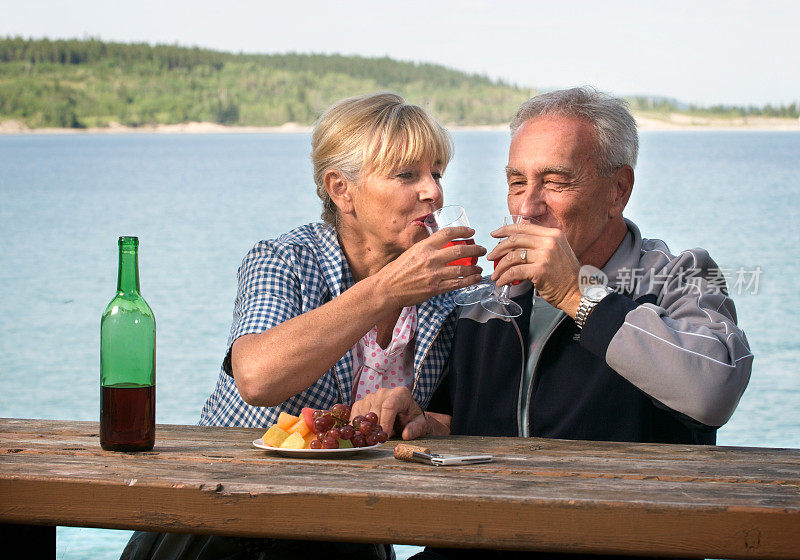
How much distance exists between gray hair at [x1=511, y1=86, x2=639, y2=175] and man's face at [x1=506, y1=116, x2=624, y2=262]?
2 cm

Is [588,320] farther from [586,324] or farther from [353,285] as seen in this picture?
[353,285]

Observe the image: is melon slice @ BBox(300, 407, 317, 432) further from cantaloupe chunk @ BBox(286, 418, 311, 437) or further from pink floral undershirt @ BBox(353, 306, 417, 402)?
pink floral undershirt @ BBox(353, 306, 417, 402)

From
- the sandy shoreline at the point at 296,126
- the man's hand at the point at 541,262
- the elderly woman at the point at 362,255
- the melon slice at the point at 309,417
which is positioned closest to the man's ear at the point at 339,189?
the elderly woman at the point at 362,255

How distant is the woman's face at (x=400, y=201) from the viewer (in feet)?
8.71

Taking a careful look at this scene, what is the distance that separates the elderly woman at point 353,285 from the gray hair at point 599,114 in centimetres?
28

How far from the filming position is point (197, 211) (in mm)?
28672

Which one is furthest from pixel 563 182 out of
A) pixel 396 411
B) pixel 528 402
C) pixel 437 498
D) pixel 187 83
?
pixel 187 83

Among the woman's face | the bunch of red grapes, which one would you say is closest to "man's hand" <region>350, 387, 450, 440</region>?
the bunch of red grapes

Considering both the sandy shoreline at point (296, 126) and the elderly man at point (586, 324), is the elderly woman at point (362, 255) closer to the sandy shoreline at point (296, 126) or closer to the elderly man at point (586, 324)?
the elderly man at point (586, 324)

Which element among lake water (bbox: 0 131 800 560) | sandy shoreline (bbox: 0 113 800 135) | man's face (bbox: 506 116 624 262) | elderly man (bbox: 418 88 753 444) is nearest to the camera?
elderly man (bbox: 418 88 753 444)

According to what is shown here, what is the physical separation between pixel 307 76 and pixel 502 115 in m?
7.20

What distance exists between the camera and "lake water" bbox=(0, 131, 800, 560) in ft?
34.9

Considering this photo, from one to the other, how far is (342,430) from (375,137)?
3.33 feet

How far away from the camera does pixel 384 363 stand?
8.84 ft
